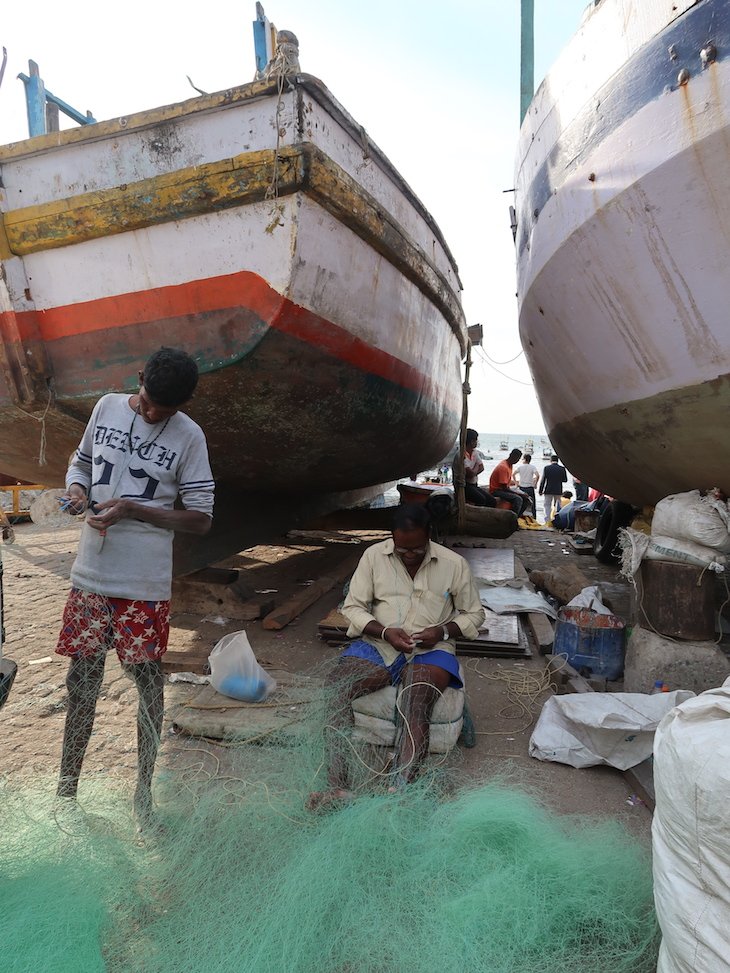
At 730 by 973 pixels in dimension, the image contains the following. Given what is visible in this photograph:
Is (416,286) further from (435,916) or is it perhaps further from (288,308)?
(435,916)

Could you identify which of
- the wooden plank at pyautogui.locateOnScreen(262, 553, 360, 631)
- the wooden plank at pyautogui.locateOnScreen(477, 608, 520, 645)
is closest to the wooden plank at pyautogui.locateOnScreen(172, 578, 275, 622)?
the wooden plank at pyautogui.locateOnScreen(262, 553, 360, 631)

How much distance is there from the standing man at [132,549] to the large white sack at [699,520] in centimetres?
255

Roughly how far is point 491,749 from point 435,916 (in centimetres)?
137

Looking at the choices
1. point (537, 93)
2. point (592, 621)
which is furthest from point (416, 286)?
point (592, 621)

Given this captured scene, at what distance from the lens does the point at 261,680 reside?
3232mm

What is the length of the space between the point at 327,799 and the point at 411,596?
0.95 meters

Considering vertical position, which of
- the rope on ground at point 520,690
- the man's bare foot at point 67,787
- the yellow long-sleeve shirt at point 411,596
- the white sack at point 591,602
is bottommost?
the rope on ground at point 520,690

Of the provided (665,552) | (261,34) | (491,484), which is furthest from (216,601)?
(491,484)

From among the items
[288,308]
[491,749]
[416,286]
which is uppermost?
[416,286]

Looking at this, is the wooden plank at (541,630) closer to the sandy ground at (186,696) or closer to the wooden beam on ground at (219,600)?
the sandy ground at (186,696)

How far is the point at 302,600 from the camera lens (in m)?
4.93

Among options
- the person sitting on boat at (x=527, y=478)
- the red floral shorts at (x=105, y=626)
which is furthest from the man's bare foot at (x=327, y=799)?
the person sitting on boat at (x=527, y=478)

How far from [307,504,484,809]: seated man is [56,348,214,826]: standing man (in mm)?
842

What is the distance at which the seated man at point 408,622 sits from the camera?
257cm
